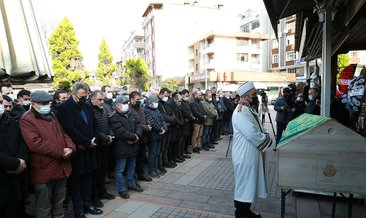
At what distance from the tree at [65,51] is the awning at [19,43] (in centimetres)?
2857

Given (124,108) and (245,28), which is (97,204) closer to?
(124,108)

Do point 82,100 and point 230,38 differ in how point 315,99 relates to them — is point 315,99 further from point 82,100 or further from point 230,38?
point 230,38

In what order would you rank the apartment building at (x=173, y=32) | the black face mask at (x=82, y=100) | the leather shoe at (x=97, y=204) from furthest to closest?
the apartment building at (x=173, y=32) < the leather shoe at (x=97, y=204) < the black face mask at (x=82, y=100)

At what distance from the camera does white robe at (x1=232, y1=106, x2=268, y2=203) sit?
407 cm

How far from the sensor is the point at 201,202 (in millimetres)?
5312

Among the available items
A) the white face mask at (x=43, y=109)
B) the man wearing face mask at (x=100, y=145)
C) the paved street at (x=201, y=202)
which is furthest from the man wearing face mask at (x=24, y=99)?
the white face mask at (x=43, y=109)

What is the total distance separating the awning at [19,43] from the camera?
5.59 feet

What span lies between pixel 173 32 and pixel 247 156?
201 feet

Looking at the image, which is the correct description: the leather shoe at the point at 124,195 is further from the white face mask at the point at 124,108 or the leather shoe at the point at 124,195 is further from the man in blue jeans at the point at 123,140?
the white face mask at the point at 124,108

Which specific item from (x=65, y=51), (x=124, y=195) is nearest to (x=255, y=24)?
(x=65, y=51)

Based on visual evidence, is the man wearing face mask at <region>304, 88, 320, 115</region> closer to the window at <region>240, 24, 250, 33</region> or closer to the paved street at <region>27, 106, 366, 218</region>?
the paved street at <region>27, 106, 366, 218</region>

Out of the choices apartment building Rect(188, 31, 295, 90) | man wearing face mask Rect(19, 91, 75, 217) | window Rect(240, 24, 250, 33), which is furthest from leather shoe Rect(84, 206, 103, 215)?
window Rect(240, 24, 250, 33)

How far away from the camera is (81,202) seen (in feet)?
15.4

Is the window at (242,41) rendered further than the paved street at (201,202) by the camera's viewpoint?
Yes
